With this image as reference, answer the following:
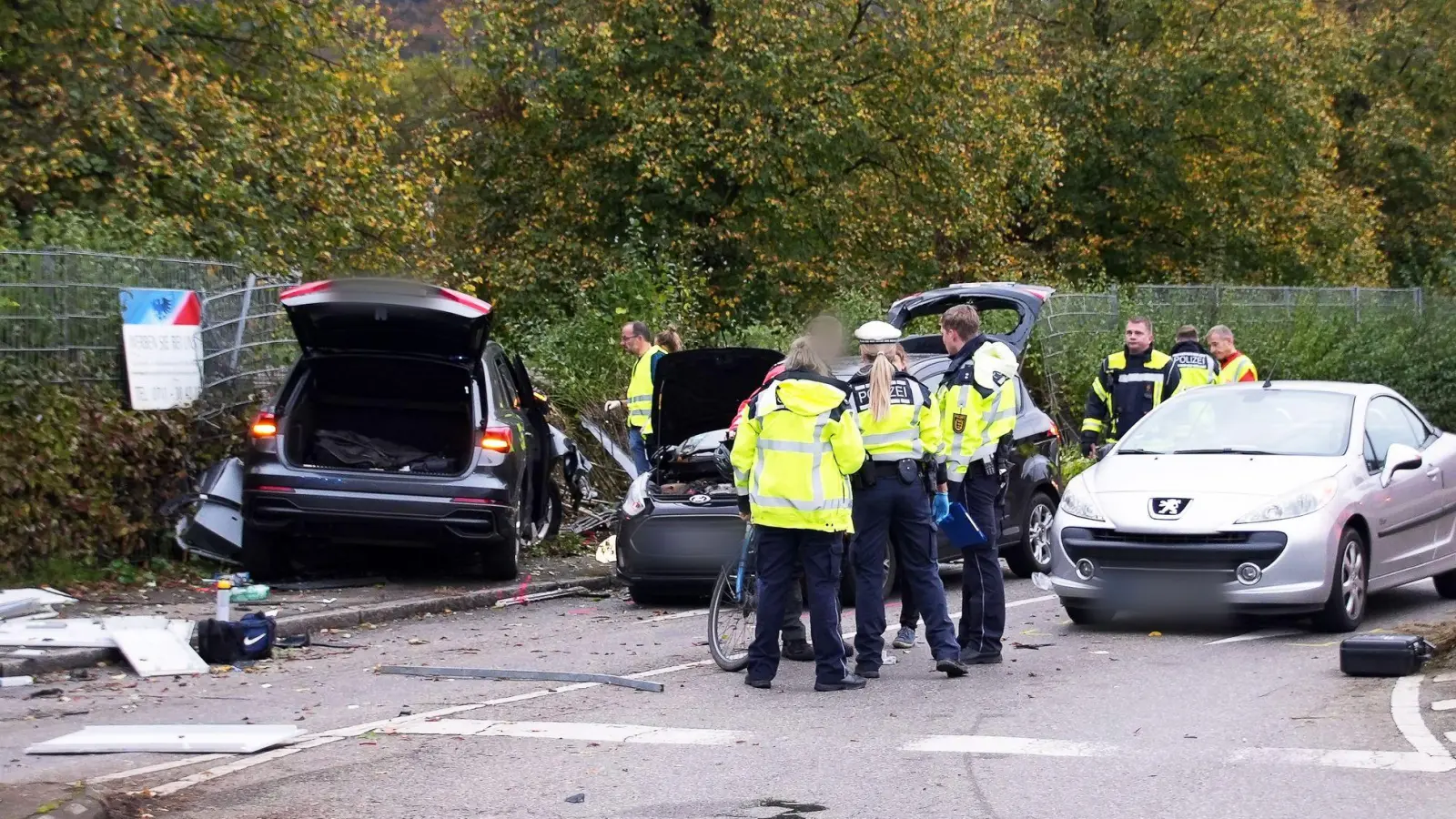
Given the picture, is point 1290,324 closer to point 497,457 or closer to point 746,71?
point 746,71

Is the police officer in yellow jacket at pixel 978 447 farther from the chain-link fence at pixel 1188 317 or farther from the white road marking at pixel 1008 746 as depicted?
the chain-link fence at pixel 1188 317

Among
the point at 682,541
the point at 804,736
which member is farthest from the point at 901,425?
the point at 682,541

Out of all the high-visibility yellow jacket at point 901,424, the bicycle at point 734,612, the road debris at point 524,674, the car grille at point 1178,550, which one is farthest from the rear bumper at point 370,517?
the car grille at point 1178,550

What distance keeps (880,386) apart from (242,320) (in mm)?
7016

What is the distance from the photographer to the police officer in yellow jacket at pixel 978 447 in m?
9.27

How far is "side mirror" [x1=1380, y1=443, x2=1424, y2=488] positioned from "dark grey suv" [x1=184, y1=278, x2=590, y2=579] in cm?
588

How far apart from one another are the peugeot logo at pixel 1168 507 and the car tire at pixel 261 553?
6084mm

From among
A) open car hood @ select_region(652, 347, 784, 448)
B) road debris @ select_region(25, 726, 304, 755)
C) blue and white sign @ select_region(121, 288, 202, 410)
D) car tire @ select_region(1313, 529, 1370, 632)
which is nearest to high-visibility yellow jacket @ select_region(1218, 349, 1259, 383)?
car tire @ select_region(1313, 529, 1370, 632)

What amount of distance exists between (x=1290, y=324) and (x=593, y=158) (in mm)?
11679

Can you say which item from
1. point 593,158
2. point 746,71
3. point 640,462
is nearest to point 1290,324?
point 746,71

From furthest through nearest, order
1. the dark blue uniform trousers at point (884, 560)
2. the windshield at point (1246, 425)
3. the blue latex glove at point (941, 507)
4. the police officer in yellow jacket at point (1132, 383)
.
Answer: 1. the police officer in yellow jacket at point (1132, 383)
2. the windshield at point (1246, 425)
3. the blue latex glove at point (941, 507)
4. the dark blue uniform trousers at point (884, 560)

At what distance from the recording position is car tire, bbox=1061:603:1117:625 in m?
10.6

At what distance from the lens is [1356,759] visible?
673cm

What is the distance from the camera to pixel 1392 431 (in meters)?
11.4
